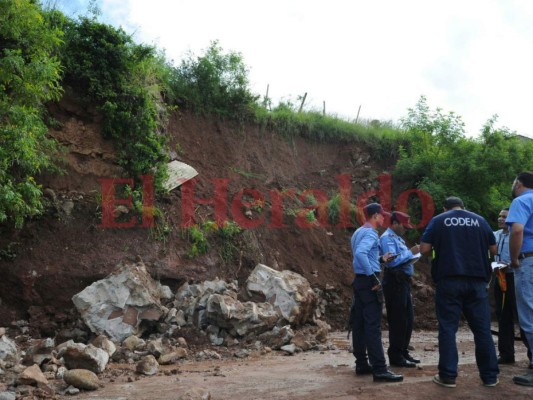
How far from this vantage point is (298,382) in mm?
5605

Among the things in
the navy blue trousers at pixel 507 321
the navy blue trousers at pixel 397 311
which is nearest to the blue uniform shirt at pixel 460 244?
the navy blue trousers at pixel 397 311

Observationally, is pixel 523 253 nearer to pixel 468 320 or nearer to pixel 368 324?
pixel 468 320

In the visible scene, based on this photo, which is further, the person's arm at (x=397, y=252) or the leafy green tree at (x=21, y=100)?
the leafy green tree at (x=21, y=100)

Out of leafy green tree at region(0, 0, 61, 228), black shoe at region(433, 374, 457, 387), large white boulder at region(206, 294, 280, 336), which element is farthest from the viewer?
large white boulder at region(206, 294, 280, 336)

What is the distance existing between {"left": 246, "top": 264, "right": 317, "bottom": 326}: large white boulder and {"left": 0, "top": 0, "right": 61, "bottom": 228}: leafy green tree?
405 cm

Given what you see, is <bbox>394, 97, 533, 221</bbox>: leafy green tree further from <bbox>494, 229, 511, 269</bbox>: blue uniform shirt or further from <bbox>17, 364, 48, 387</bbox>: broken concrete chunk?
<bbox>17, 364, 48, 387</bbox>: broken concrete chunk

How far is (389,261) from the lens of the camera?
616cm

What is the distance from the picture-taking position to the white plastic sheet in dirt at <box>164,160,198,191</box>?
11.6m

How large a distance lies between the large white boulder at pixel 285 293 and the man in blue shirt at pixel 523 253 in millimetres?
Answer: 4666

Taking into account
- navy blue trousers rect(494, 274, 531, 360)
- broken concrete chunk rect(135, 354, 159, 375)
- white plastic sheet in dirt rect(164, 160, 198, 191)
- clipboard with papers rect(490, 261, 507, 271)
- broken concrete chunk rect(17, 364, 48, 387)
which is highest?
white plastic sheet in dirt rect(164, 160, 198, 191)

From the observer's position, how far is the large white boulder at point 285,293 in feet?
Answer: 30.8

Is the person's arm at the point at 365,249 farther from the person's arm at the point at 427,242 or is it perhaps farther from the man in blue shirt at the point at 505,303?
the man in blue shirt at the point at 505,303

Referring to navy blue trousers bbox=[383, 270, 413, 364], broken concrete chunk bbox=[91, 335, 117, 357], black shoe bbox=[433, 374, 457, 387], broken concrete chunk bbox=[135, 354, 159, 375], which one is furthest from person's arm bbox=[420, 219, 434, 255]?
broken concrete chunk bbox=[91, 335, 117, 357]

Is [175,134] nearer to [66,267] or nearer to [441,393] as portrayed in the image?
[66,267]
